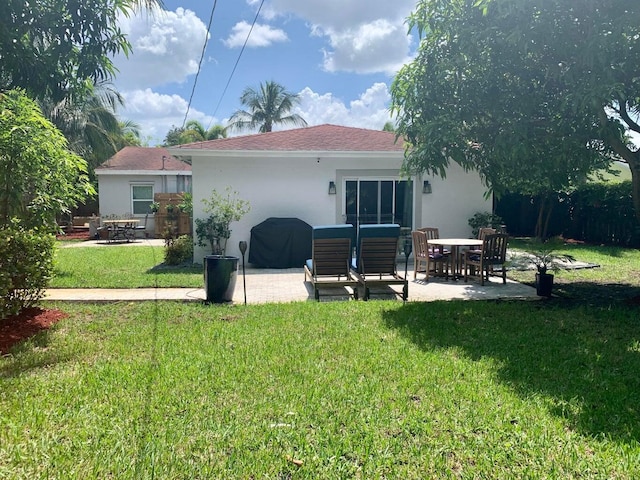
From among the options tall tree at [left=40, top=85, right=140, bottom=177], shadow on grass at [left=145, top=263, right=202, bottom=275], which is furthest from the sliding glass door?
tall tree at [left=40, top=85, right=140, bottom=177]

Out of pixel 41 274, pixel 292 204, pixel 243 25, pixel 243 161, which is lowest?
pixel 41 274

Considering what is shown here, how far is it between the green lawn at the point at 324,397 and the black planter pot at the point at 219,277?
921mm

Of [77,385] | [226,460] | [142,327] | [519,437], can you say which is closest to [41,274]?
[142,327]

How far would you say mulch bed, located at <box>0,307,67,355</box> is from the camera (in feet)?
18.6

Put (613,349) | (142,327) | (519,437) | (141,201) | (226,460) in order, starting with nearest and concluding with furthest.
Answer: (226,460), (519,437), (613,349), (142,327), (141,201)

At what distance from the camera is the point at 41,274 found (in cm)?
652

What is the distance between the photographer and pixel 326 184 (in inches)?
533

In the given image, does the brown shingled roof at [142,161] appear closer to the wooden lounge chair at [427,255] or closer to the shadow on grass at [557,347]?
the wooden lounge chair at [427,255]

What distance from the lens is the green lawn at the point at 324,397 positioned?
308 centimetres

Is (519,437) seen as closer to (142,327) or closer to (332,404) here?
(332,404)

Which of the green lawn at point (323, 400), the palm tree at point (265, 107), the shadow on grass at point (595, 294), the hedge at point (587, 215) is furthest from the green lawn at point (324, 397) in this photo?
the palm tree at point (265, 107)

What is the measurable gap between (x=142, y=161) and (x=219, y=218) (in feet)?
47.8

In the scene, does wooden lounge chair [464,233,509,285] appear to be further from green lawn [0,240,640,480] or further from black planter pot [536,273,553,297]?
green lawn [0,240,640,480]

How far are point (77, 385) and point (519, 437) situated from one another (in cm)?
393
